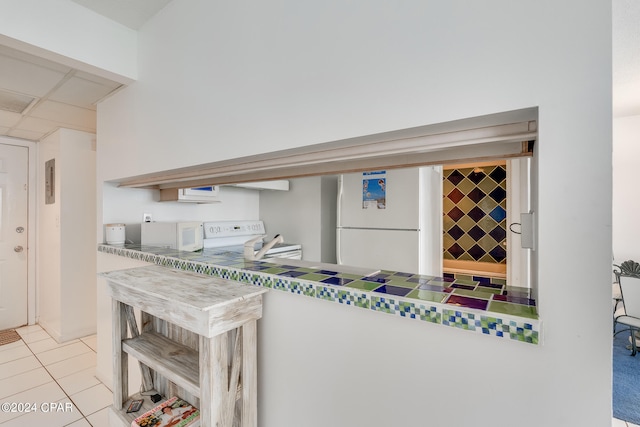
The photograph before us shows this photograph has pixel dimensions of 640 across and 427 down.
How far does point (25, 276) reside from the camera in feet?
12.3

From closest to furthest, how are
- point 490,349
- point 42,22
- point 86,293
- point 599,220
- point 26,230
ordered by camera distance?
1. point 599,220
2. point 490,349
3. point 42,22
4. point 86,293
5. point 26,230

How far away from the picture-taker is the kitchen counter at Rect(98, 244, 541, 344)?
2.58ft

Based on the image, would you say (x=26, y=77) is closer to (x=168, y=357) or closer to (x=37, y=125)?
(x=37, y=125)

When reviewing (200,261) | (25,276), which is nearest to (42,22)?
(200,261)

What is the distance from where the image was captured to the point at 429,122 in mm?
873

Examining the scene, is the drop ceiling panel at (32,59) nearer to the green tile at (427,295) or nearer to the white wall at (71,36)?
the white wall at (71,36)

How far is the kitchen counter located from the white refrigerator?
3.63ft

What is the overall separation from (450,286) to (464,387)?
0.32 m

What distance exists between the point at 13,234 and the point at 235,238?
2882mm

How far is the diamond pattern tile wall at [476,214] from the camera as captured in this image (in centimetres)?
353

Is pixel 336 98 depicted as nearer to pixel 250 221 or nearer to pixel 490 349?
pixel 490 349

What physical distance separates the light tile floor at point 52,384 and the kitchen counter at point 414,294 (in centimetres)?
171

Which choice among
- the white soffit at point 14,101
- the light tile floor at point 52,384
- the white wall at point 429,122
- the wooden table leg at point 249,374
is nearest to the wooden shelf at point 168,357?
the wooden table leg at point 249,374

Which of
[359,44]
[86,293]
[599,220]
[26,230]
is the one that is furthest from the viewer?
[26,230]
